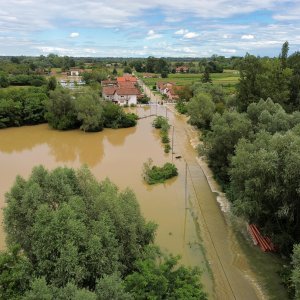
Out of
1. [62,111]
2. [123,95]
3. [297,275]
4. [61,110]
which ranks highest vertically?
[123,95]

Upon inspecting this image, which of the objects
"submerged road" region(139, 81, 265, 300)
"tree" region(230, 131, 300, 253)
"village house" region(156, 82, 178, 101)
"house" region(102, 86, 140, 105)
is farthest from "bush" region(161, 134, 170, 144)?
"village house" region(156, 82, 178, 101)

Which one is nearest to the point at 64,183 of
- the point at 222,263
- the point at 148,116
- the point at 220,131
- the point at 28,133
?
the point at 222,263

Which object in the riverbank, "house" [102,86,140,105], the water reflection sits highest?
"house" [102,86,140,105]

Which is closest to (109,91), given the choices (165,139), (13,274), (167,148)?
(165,139)

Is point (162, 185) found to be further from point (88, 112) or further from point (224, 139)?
point (88, 112)

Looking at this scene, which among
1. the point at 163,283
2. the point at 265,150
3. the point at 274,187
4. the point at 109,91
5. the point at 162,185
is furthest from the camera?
the point at 109,91

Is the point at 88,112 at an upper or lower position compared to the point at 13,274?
upper

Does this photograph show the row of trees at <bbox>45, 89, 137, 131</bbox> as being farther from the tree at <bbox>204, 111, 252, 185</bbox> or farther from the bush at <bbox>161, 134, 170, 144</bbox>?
the tree at <bbox>204, 111, 252, 185</bbox>
